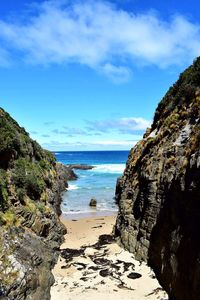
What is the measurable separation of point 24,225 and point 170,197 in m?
7.50

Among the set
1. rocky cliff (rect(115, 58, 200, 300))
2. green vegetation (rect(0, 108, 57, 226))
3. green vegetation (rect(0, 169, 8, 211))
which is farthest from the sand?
green vegetation (rect(0, 169, 8, 211))

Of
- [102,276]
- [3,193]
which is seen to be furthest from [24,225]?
[102,276]

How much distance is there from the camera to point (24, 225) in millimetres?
17719

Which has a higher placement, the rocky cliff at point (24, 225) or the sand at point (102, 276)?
the rocky cliff at point (24, 225)

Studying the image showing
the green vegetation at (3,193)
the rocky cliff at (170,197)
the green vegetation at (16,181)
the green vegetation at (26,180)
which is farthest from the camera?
the green vegetation at (26,180)

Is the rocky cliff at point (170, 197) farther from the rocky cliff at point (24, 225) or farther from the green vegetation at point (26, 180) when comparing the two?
the green vegetation at point (26, 180)

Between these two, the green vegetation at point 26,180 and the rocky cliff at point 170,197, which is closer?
the rocky cliff at point 170,197

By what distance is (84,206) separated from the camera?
38.6m

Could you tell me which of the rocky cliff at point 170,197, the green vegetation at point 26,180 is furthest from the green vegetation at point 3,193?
the rocky cliff at point 170,197

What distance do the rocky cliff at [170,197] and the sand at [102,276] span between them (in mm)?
649

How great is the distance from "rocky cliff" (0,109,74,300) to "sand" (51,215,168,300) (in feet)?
2.69

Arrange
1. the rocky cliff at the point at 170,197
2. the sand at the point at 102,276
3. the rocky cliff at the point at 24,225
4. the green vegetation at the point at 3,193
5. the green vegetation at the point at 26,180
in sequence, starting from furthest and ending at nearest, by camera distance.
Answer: the green vegetation at the point at 26,180 < the green vegetation at the point at 3,193 < the sand at the point at 102,276 < the rocky cliff at the point at 24,225 < the rocky cliff at the point at 170,197

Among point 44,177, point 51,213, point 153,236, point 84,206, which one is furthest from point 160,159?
point 84,206

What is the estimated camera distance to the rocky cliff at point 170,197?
12.6 metres
